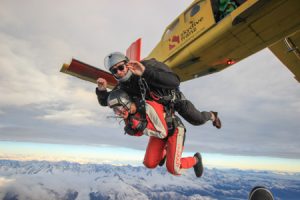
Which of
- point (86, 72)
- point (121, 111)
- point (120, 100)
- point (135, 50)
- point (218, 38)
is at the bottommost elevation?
point (121, 111)

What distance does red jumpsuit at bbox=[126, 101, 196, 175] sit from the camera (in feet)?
10.2

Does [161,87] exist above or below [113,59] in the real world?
below

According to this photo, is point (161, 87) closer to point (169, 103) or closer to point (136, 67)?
point (136, 67)

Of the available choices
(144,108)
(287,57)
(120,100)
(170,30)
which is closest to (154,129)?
(144,108)

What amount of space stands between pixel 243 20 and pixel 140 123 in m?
3.38

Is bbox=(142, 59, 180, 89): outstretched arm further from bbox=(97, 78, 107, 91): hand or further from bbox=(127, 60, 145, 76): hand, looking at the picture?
bbox=(97, 78, 107, 91): hand

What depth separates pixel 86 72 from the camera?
16.0 feet

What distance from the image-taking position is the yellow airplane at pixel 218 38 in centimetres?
433

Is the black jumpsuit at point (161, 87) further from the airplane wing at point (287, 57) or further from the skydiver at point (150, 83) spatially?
the airplane wing at point (287, 57)

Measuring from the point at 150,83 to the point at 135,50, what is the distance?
240cm

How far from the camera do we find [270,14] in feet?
14.1

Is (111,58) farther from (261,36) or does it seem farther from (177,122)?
(261,36)

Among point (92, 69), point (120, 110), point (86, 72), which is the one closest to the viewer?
point (120, 110)

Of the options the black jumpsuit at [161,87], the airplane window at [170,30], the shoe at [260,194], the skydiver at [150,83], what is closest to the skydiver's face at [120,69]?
the skydiver at [150,83]
